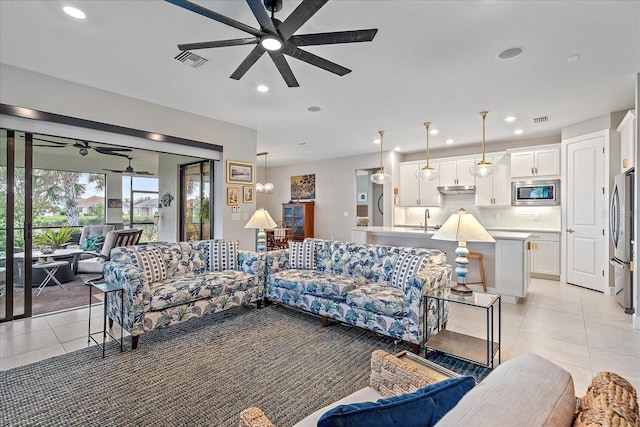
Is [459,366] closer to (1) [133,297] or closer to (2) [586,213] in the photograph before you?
(1) [133,297]

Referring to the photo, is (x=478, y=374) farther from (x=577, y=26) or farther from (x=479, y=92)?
(x=479, y=92)

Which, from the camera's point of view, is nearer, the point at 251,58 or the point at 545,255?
the point at 251,58

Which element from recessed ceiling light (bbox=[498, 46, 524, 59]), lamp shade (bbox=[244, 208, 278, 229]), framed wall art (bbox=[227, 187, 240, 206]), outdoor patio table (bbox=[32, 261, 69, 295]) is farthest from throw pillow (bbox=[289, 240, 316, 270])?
outdoor patio table (bbox=[32, 261, 69, 295])

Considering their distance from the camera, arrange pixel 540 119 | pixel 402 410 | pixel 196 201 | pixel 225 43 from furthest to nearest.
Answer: pixel 196 201
pixel 540 119
pixel 225 43
pixel 402 410

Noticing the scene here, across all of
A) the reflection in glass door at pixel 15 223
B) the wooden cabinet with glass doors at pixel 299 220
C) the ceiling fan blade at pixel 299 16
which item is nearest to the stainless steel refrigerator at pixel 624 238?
the ceiling fan blade at pixel 299 16

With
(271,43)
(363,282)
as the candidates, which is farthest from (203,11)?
(363,282)

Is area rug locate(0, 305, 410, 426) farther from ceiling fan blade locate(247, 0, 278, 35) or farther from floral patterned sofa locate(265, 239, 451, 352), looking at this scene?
ceiling fan blade locate(247, 0, 278, 35)

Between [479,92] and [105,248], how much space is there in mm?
6604

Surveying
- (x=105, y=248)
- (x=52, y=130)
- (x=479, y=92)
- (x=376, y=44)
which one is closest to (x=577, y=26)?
(x=479, y=92)

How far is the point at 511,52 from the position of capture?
286 cm

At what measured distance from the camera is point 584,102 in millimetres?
4152

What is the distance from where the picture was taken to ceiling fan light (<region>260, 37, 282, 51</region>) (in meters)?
2.11

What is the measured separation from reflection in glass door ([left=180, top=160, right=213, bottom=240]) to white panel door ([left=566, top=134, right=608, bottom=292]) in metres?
6.12

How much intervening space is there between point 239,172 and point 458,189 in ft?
15.1
